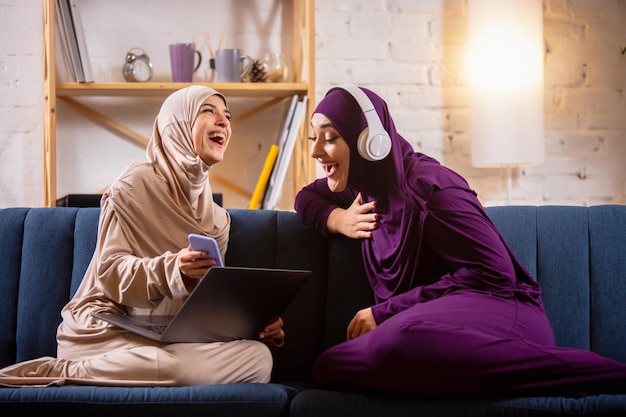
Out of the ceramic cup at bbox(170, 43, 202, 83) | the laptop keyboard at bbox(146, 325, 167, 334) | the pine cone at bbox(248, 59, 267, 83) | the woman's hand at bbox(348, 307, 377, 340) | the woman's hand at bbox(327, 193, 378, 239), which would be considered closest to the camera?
the laptop keyboard at bbox(146, 325, 167, 334)

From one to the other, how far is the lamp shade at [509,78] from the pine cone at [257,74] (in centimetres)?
75

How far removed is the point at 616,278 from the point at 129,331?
3.93 feet

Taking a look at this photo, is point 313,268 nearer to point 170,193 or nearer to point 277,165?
point 170,193

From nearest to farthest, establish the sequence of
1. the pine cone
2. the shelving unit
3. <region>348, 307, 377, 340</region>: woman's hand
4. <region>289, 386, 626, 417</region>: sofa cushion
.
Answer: <region>289, 386, 626, 417</region>: sofa cushion
<region>348, 307, 377, 340</region>: woman's hand
the shelving unit
the pine cone

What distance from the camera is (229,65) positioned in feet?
9.14

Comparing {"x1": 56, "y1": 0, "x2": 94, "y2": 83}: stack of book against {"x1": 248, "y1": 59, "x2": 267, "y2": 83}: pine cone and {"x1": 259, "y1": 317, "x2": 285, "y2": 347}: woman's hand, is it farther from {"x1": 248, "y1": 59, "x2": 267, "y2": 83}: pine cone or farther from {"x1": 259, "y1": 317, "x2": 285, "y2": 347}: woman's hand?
{"x1": 259, "y1": 317, "x2": 285, "y2": 347}: woman's hand

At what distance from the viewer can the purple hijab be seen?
72.9 inches

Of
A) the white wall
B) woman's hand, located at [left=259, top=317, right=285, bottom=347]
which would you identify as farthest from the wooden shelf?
woman's hand, located at [left=259, top=317, right=285, bottom=347]

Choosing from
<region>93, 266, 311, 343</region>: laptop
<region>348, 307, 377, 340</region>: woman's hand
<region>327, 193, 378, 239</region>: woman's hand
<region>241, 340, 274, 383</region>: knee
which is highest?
<region>327, 193, 378, 239</region>: woman's hand

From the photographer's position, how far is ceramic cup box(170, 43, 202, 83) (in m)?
2.76

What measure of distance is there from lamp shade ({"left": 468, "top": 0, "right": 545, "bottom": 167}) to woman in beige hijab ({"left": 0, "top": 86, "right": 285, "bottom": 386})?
3.63ft

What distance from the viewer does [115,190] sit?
74.2 inches

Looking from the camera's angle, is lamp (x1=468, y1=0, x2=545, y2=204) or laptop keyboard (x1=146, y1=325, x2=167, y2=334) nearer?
laptop keyboard (x1=146, y1=325, x2=167, y2=334)

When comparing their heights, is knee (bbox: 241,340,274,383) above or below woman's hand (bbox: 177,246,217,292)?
below
